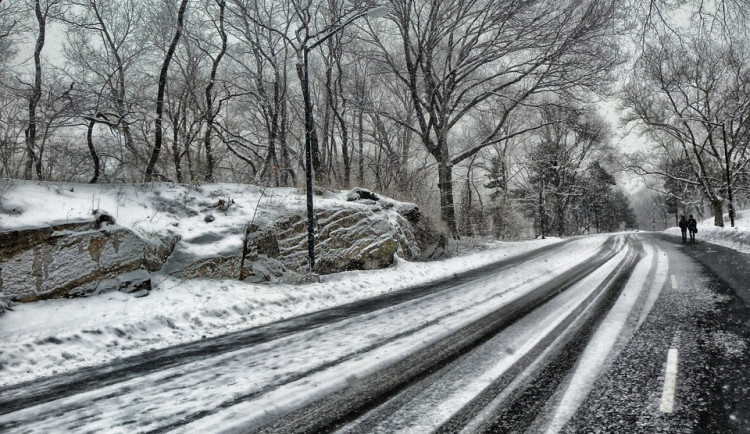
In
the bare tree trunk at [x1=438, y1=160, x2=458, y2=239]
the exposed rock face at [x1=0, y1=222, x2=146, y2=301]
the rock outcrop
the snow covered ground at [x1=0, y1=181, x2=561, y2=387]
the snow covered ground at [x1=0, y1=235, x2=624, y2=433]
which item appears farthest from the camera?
the bare tree trunk at [x1=438, y1=160, x2=458, y2=239]

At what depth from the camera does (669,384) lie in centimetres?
341

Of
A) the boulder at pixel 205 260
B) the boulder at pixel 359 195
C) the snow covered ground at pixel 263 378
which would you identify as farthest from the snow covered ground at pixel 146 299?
the boulder at pixel 359 195

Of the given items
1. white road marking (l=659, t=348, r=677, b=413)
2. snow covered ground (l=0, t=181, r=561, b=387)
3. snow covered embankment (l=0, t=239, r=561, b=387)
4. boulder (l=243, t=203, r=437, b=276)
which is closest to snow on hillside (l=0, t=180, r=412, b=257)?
snow covered ground (l=0, t=181, r=561, b=387)

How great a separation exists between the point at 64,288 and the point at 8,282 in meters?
0.77

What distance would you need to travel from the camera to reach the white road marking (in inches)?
118

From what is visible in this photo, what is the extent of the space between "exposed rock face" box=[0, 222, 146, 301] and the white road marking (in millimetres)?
8655

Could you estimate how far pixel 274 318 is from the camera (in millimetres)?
7492

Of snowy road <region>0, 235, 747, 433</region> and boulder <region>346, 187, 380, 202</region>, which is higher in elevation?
boulder <region>346, 187, 380, 202</region>

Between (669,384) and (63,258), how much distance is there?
29.8 feet

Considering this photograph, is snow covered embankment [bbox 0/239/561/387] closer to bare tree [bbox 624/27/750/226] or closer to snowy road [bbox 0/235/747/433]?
snowy road [bbox 0/235/747/433]

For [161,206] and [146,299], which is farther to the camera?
[161,206]

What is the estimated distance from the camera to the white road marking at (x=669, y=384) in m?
3.01

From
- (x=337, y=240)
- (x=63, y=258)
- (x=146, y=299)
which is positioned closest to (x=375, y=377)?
(x=146, y=299)

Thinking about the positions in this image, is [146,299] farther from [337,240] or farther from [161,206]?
[337,240]
